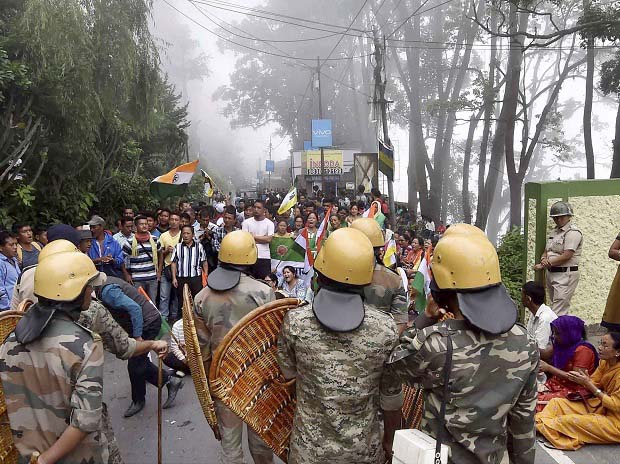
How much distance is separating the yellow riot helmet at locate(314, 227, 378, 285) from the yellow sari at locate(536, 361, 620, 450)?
278 cm

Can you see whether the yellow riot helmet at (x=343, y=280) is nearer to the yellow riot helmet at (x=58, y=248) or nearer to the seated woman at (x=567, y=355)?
the yellow riot helmet at (x=58, y=248)

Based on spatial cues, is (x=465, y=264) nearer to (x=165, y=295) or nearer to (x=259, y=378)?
(x=259, y=378)

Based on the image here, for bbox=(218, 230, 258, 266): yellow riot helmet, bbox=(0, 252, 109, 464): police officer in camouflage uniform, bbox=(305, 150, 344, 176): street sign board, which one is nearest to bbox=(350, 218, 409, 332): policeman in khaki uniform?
bbox=(218, 230, 258, 266): yellow riot helmet

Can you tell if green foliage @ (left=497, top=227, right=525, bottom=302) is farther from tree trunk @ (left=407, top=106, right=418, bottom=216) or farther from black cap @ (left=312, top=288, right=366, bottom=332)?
tree trunk @ (left=407, top=106, right=418, bottom=216)

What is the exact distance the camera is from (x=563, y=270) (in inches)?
242

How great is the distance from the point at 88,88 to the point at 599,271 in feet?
31.2

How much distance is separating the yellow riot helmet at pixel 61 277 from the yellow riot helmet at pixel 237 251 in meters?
1.05

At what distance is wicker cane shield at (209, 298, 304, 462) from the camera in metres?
2.60

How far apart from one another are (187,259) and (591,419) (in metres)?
4.93

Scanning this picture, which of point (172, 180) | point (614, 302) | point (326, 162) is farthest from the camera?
point (326, 162)

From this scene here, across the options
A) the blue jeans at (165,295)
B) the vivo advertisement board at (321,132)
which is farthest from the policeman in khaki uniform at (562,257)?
the vivo advertisement board at (321,132)

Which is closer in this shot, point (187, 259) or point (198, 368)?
point (198, 368)

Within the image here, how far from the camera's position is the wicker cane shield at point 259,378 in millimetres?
2604

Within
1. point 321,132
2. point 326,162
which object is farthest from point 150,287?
point 326,162
